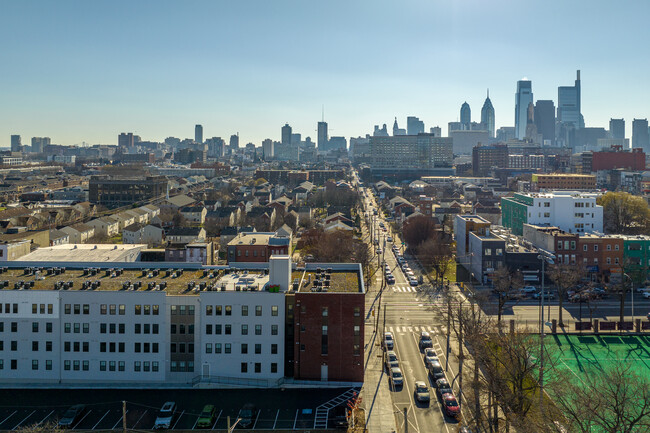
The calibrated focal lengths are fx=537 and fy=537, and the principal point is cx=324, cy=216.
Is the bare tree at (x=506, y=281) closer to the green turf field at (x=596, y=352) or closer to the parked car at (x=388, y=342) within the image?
the green turf field at (x=596, y=352)

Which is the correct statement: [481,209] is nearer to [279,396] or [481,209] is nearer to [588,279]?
[588,279]

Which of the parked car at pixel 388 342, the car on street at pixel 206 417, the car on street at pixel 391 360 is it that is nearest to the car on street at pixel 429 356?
the car on street at pixel 391 360

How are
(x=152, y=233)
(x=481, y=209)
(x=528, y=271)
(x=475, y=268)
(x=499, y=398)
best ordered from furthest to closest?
(x=481, y=209) → (x=152, y=233) → (x=475, y=268) → (x=528, y=271) → (x=499, y=398)

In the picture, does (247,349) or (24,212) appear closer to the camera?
(247,349)

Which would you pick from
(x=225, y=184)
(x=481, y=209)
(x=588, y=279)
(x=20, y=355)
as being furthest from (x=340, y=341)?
(x=225, y=184)

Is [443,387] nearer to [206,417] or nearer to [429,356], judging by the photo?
[429,356]

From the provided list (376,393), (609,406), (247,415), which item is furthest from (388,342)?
(609,406)
